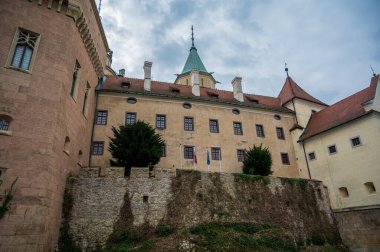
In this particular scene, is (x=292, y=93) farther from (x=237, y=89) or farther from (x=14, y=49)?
(x=14, y=49)

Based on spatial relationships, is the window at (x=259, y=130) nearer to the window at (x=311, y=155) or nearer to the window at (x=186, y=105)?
the window at (x=311, y=155)

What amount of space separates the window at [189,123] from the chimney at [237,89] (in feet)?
20.3

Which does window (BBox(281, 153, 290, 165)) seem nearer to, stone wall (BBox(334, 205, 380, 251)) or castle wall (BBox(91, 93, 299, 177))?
castle wall (BBox(91, 93, 299, 177))

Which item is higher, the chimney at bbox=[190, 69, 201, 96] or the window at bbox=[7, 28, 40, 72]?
the chimney at bbox=[190, 69, 201, 96]

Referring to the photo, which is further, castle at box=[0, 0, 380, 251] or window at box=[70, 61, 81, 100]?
window at box=[70, 61, 81, 100]

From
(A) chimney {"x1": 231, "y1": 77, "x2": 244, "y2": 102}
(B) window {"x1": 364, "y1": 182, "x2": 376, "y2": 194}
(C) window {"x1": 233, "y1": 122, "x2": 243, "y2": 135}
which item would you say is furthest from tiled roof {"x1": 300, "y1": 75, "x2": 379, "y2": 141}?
(A) chimney {"x1": 231, "y1": 77, "x2": 244, "y2": 102}

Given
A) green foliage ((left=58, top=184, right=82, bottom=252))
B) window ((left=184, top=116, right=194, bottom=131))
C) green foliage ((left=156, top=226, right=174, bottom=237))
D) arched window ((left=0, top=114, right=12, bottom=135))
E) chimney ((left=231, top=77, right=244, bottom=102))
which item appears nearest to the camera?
arched window ((left=0, top=114, right=12, bottom=135))

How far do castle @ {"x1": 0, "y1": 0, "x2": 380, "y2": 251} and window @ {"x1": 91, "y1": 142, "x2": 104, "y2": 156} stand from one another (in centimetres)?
8

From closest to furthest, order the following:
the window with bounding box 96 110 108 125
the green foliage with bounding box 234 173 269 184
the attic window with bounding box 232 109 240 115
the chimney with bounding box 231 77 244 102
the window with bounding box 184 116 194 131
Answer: the green foliage with bounding box 234 173 269 184, the window with bounding box 96 110 108 125, the window with bounding box 184 116 194 131, the attic window with bounding box 232 109 240 115, the chimney with bounding box 231 77 244 102

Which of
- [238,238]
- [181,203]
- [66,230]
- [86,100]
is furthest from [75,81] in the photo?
[238,238]

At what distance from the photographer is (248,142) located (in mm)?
24938

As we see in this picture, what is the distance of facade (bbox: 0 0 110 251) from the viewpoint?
1104 cm

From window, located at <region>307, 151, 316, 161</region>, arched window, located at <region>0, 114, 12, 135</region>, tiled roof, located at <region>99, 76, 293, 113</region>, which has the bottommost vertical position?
arched window, located at <region>0, 114, 12, 135</region>

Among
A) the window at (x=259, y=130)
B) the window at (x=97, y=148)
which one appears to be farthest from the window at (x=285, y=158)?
the window at (x=97, y=148)
